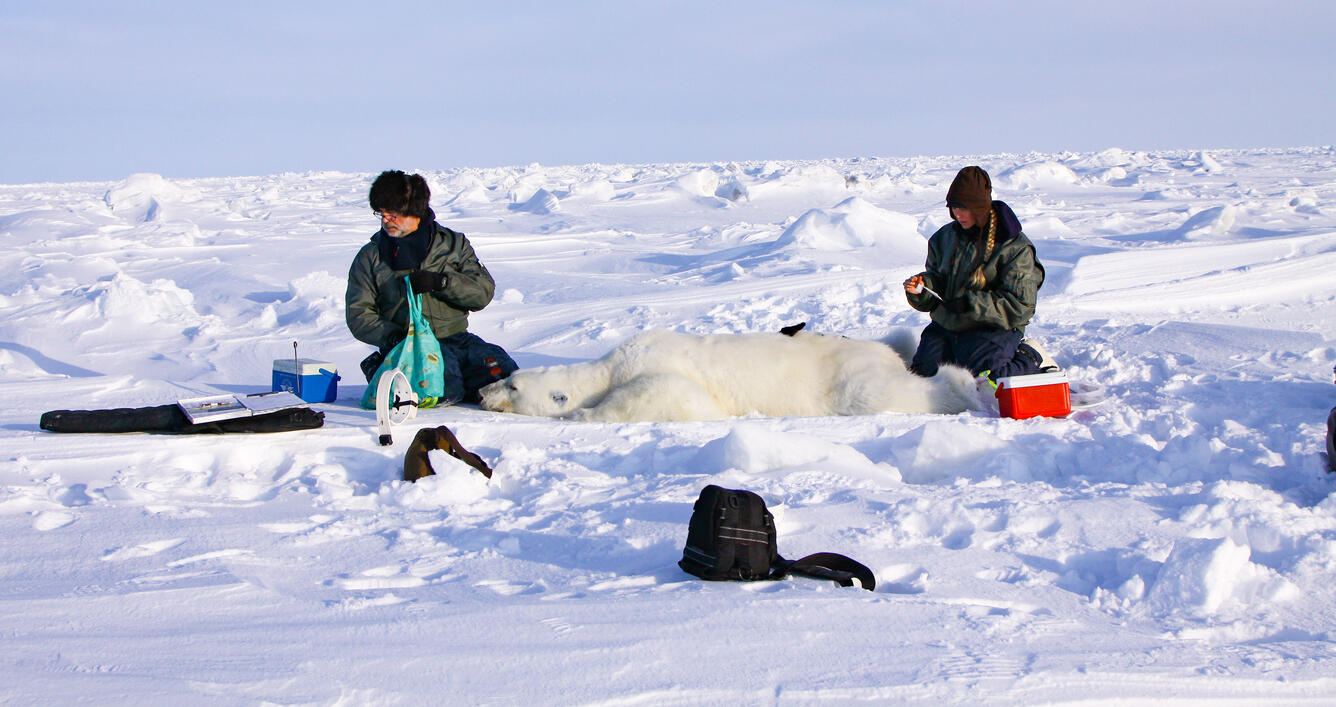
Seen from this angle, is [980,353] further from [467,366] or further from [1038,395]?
[467,366]

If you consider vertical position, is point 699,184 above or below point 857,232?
above

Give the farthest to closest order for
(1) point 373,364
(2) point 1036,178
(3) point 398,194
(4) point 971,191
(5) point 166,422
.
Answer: (2) point 1036,178, (1) point 373,364, (3) point 398,194, (4) point 971,191, (5) point 166,422

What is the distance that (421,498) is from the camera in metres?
3.68

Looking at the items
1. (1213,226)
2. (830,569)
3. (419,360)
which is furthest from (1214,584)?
(1213,226)

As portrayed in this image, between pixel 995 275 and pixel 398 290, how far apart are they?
3.37 metres

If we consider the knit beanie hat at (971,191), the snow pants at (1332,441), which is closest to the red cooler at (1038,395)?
the knit beanie hat at (971,191)

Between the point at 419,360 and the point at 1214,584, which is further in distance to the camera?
the point at 419,360

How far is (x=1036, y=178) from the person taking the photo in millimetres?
29281

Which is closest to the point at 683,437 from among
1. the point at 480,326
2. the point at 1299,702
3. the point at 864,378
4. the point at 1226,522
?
the point at 864,378

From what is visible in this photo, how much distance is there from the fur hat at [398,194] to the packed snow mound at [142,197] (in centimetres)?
2186

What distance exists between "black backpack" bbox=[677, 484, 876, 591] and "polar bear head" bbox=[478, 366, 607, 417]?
249 cm

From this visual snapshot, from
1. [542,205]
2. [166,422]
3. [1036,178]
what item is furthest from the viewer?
[1036,178]

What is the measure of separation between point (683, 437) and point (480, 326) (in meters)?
5.85

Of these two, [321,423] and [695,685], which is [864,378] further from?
[695,685]
